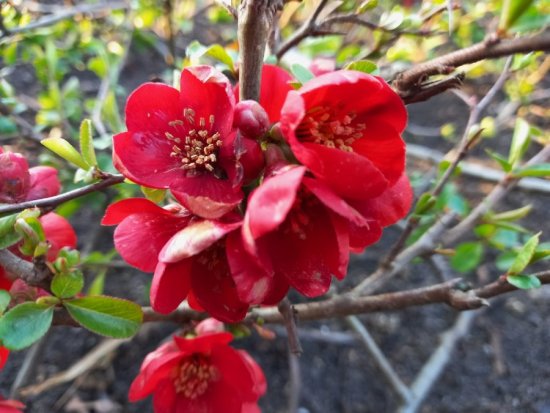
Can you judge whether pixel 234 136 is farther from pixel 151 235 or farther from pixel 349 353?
pixel 349 353

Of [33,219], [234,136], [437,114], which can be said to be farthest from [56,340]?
[437,114]

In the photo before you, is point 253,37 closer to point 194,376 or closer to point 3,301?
point 3,301

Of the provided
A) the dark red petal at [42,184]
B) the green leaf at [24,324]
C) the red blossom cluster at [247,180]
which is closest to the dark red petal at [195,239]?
the red blossom cluster at [247,180]

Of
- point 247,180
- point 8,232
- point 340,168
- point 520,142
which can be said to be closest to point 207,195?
point 247,180

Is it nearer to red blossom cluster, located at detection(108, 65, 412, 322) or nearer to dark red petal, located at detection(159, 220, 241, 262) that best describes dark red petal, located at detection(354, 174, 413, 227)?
red blossom cluster, located at detection(108, 65, 412, 322)

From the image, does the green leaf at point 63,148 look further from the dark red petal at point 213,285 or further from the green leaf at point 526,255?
the green leaf at point 526,255

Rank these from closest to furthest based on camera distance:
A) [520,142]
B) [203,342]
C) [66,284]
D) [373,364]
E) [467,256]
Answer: [66,284] < [203,342] < [520,142] < [467,256] < [373,364]

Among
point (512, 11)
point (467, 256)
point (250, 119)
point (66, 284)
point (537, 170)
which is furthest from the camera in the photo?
point (467, 256)
